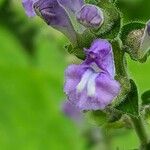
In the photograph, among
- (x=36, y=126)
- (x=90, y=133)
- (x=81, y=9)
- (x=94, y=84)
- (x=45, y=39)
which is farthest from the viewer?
(x=45, y=39)

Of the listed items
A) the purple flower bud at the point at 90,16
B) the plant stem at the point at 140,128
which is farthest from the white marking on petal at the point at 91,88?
the plant stem at the point at 140,128

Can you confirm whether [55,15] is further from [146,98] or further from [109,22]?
[146,98]

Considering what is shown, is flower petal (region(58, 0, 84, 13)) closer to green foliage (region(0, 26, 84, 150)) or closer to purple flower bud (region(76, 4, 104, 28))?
purple flower bud (region(76, 4, 104, 28))

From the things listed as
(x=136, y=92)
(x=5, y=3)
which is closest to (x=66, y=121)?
(x=5, y=3)

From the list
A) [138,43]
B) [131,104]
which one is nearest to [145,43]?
[138,43]

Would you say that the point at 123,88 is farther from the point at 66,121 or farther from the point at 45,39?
the point at 45,39

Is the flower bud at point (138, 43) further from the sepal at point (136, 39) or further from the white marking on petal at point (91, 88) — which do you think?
the white marking on petal at point (91, 88)

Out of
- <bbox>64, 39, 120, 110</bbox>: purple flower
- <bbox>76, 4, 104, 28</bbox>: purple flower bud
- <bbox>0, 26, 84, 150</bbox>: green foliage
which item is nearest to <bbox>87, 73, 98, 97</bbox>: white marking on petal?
<bbox>64, 39, 120, 110</bbox>: purple flower

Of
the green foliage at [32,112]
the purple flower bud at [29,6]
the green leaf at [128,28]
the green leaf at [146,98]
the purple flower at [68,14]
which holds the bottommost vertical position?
the green leaf at [146,98]
